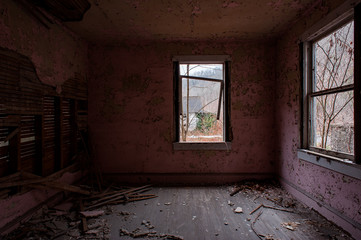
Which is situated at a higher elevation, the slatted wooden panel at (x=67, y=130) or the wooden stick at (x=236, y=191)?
the slatted wooden panel at (x=67, y=130)

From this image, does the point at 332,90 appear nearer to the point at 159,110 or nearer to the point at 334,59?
the point at 334,59

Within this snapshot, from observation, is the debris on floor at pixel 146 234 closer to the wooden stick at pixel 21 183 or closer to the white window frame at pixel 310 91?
the wooden stick at pixel 21 183

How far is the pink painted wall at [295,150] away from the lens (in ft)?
6.24

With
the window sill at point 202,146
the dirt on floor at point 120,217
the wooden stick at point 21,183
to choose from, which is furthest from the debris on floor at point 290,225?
the wooden stick at point 21,183

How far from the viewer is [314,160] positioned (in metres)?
2.33

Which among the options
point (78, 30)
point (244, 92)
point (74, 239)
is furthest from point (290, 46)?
point (74, 239)

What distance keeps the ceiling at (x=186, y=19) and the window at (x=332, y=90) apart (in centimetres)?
50

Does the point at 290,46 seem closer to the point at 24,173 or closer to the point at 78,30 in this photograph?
the point at 78,30

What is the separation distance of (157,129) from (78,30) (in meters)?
2.02

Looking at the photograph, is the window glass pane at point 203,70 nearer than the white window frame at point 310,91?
No

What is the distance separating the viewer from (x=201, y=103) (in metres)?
3.53

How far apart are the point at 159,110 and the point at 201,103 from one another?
80 centimetres

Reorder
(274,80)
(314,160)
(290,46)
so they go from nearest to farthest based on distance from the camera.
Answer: (314,160), (290,46), (274,80)

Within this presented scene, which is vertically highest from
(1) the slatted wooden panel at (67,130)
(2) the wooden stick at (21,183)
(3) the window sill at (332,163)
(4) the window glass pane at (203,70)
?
(4) the window glass pane at (203,70)
